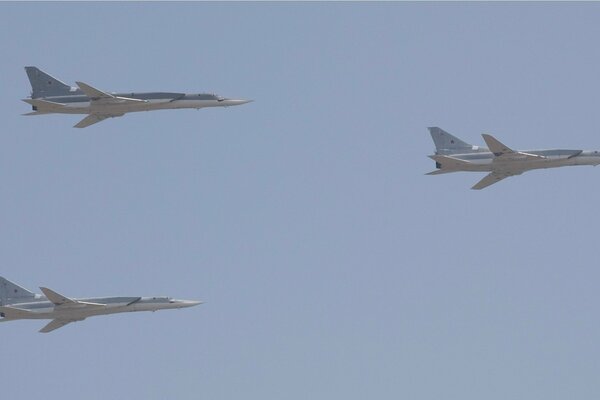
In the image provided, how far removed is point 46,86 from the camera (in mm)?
99188

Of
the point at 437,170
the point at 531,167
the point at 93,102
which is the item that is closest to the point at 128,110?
the point at 93,102

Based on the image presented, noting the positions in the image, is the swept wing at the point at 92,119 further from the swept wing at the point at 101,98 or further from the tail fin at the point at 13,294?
the tail fin at the point at 13,294

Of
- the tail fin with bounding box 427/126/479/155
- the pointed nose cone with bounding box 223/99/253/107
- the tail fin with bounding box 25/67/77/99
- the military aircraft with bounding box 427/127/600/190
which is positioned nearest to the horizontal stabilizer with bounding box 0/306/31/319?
the tail fin with bounding box 25/67/77/99

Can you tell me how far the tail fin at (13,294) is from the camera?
97.2 metres

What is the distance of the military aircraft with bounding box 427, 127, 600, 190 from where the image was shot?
100000 mm

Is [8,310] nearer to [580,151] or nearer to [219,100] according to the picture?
[219,100]

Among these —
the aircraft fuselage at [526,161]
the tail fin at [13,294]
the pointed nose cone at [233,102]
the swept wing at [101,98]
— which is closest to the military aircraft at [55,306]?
the tail fin at [13,294]

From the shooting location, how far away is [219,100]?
336 feet

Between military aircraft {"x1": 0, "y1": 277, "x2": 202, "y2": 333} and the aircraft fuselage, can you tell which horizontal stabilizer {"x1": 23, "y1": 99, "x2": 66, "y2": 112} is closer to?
military aircraft {"x1": 0, "y1": 277, "x2": 202, "y2": 333}

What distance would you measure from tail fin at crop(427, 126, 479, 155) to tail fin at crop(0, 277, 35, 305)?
118 ft

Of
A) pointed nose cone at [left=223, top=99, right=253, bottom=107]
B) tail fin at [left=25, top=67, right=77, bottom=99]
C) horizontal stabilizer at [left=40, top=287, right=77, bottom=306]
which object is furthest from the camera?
pointed nose cone at [left=223, top=99, right=253, bottom=107]

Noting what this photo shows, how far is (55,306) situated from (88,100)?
16609 millimetres

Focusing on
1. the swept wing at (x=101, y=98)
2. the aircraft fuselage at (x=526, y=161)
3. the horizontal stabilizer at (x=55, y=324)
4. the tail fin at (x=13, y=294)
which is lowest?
the horizontal stabilizer at (x=55, y=324)

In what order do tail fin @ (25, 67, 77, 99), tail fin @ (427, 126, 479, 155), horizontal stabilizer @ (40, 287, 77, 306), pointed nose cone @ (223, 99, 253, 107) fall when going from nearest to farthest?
horizontal stabilizer @ (40, 287, 77, 306) < tail fin @ (25, 67, 77, 99) < pointed nose cone @ (223, 99, 253, 107) < tail fin @ (427, 126, 479, 155)
